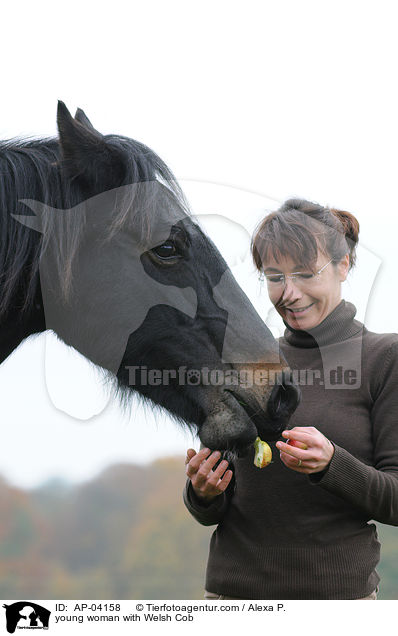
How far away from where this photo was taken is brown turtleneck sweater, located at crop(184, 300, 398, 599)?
8.04 ft

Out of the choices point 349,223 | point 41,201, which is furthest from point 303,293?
point 41,201

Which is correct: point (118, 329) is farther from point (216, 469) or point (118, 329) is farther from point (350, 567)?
point (350, 567)

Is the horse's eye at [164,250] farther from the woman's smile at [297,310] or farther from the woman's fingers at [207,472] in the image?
the woman's fingers at [207,472]

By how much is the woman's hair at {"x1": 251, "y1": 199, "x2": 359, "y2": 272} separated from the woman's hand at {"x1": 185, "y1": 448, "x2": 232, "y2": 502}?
99cm

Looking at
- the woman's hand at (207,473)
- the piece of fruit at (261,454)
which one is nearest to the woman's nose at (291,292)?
the piece of fruit at (261,454)

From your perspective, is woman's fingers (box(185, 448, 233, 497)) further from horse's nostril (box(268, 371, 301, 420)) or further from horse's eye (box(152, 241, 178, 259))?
horse's eye (box(152, 241, 178, 259))

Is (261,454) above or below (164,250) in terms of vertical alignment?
below

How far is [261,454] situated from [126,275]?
3.21ft

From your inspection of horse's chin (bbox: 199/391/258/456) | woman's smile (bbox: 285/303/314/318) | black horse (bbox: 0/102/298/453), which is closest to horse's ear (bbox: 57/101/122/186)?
black horse (bbox: 0/102/298/453)

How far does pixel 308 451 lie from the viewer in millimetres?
2346

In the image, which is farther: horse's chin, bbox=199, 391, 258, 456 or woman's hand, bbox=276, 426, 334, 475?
horse's chin, bbox=199, 391, 258, 456

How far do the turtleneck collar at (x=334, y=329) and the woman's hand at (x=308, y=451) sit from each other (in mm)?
566

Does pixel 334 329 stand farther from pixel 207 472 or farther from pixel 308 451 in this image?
pixel 207 472

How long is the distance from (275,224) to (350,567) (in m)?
1.57
